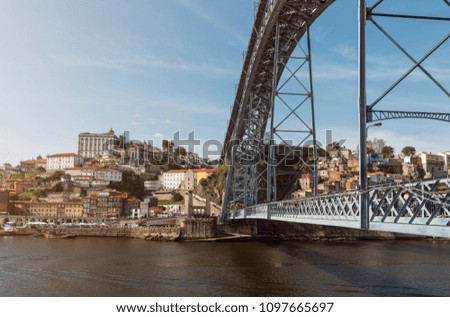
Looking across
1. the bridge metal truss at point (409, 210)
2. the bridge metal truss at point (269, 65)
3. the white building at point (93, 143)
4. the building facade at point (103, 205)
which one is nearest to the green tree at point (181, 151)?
the white building at point (93, 143)

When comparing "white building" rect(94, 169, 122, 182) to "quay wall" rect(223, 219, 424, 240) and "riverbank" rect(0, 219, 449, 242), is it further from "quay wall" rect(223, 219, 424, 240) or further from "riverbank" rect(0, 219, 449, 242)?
"quay wall" rect(223, 219, 424, 240)

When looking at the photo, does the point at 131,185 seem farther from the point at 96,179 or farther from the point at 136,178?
the point at 96,179

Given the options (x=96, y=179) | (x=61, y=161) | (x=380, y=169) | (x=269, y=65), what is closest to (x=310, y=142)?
(x=269, y=65)

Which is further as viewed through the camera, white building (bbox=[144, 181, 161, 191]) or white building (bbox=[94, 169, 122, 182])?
white building (bbox=[144, 181, 161, 191])

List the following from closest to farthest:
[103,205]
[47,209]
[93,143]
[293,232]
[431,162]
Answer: [293,232]
[103,205]
[47,209]
[431,162]
[93,143]

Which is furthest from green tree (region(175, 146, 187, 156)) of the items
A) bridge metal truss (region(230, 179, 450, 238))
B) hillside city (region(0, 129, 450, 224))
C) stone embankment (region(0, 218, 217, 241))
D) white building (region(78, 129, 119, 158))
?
bridge metal truss (region(230, 179, 450, 238))

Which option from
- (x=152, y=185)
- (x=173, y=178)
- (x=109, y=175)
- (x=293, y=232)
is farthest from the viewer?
(x=173, y=178)
